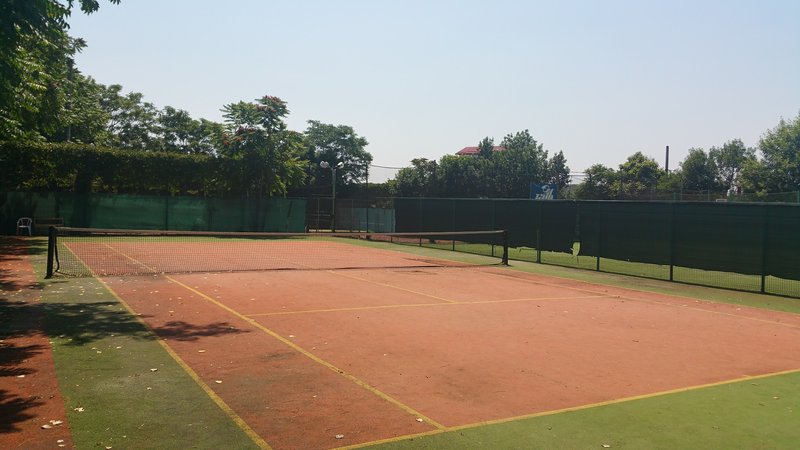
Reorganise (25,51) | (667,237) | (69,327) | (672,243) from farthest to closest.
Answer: (667,237)
(672,243)
(25,51)
(69,327)

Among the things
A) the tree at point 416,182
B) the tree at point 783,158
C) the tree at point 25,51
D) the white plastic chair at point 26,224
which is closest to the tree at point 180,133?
the tree at point 416,182

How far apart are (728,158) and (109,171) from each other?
72713mm

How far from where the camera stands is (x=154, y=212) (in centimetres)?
3709

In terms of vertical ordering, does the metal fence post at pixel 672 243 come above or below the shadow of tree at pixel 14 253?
above

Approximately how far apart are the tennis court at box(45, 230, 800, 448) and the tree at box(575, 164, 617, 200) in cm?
3469

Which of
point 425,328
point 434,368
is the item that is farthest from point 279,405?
point 425,328

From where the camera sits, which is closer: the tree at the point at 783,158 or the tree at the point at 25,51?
the tree at the point at 25,51

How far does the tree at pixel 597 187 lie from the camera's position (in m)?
50.5

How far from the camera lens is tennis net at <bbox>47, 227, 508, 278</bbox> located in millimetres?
18156

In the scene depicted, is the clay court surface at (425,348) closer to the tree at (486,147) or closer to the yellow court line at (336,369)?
the yellow court line at (336,369)

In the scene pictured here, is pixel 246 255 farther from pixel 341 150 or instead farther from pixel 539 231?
pixel 341 150

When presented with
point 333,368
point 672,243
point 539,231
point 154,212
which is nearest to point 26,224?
point 154,212

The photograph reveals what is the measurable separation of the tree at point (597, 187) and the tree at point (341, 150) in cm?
2352

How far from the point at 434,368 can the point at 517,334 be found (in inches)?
110
